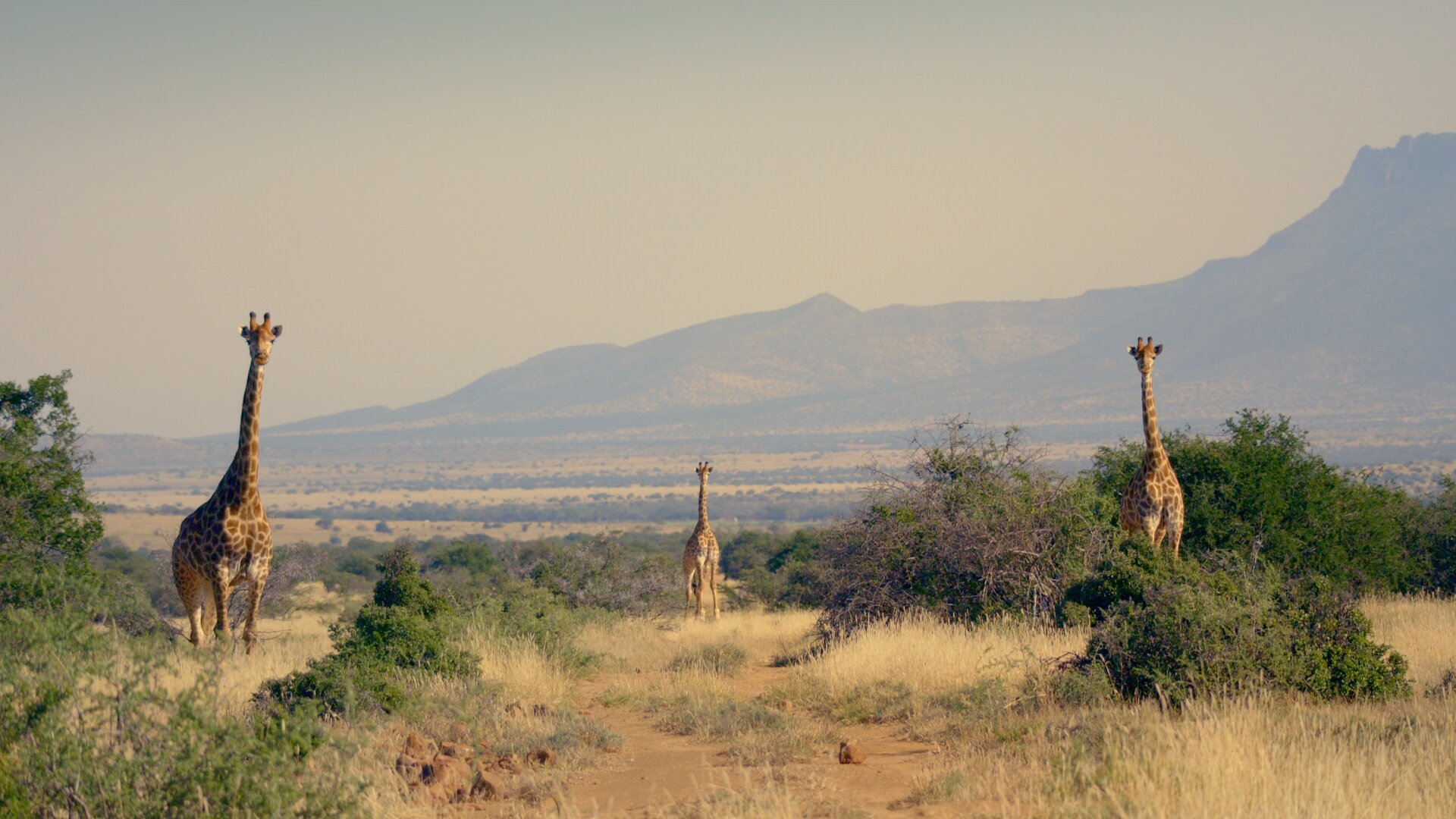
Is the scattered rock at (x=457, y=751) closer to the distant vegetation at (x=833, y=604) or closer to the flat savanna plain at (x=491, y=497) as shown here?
the distant vegetation at (x=833, y=604)

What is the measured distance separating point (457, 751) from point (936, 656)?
5.53 m

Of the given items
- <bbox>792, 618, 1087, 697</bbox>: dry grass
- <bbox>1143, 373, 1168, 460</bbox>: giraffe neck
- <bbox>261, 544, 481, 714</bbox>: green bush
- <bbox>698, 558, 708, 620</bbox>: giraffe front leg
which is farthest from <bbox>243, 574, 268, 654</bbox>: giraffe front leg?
<bbox>698, 558, 708, 620</bbox>: giraffe front leg

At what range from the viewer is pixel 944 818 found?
8.67 metres

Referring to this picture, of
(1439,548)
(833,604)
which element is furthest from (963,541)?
(1439,548)

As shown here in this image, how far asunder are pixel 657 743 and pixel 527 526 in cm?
9569

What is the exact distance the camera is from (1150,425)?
17766 millimetres

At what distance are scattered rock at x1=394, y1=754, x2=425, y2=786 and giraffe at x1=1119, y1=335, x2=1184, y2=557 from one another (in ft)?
34.2

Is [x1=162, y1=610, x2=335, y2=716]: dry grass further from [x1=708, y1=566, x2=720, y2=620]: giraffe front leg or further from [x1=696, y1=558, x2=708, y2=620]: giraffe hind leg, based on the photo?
[x1=696, y1=558, x2=708, y2=620]: giraffe hind leg

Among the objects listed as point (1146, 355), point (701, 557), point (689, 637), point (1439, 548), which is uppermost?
point (1146, 355)

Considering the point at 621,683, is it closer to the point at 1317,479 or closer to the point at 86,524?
the point at 86,524

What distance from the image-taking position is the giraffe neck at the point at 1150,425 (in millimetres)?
17594

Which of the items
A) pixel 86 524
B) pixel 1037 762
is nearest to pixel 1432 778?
pixel 1037 762

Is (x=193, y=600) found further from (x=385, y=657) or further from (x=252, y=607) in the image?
(x=385, y=657)

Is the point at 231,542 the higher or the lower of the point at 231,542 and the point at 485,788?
the higher
